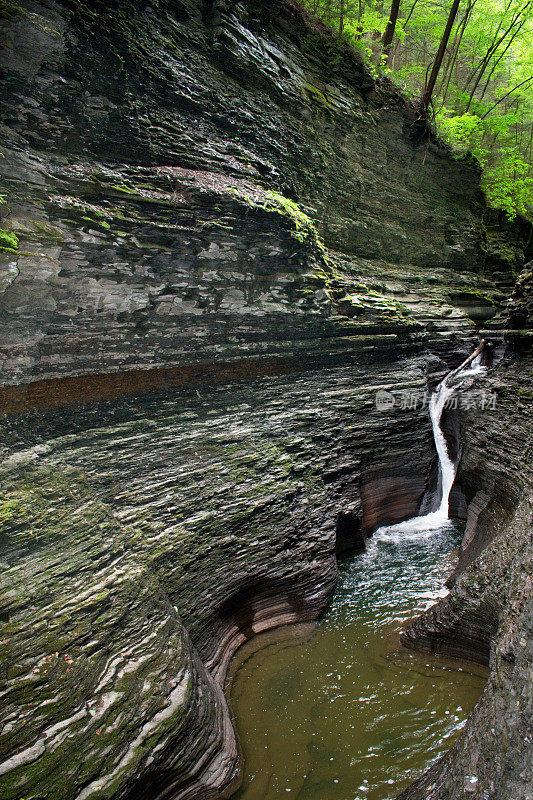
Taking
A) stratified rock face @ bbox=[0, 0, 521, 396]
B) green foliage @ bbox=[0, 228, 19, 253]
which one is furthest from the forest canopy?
green foliage @ bbox=[0, 228, 19, 253]

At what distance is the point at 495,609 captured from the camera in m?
4.24

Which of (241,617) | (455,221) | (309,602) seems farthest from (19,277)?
(455,221)

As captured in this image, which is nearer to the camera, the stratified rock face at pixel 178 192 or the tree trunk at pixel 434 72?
the stratified rock face at pixel 178 192

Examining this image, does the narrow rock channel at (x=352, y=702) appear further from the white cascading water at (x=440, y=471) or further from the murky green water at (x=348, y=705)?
the white cascading water at (x=440, y=471)

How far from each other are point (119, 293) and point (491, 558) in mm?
6660

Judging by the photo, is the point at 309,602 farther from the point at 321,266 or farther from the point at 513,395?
the point at 321,266

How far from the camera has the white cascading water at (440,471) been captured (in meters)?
8.80

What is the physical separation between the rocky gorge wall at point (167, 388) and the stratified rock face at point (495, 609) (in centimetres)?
39

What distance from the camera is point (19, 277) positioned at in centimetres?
556

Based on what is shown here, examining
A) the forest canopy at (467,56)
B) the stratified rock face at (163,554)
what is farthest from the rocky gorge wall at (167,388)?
the forest canopy at (467,56)

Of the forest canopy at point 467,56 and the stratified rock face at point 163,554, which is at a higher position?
the forest canopy at point 467,56

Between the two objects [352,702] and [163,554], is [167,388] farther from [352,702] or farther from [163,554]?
[352,702]

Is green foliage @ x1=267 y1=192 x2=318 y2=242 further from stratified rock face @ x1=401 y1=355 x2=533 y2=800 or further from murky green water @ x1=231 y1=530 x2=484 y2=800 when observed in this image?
murky green water @ x1=231 y1=530 x2=484 y2=800

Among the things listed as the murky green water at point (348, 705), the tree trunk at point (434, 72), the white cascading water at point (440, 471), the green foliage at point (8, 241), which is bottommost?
the murky green water at point (348, 705)
